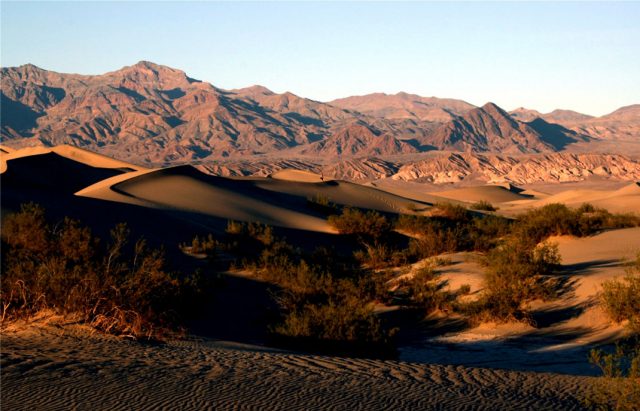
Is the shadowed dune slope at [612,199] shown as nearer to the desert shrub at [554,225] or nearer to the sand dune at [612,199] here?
the sand dune at [612,199]

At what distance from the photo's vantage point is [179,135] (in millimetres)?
190375

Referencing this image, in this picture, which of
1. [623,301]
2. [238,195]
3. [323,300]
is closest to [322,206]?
[238,195]

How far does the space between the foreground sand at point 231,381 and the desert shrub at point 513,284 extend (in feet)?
17.4

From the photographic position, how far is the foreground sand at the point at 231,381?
8102 millimetres

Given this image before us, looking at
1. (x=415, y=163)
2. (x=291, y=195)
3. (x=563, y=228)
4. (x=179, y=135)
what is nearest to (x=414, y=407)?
(x=563, y=228)

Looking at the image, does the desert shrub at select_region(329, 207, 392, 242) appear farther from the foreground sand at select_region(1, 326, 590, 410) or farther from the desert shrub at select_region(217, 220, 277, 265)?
the foreground sand at select_region(1, 326, 590, 410)

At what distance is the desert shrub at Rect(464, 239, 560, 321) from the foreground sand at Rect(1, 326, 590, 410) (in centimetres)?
531

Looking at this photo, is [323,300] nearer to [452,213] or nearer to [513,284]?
[513,284]

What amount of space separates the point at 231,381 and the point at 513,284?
923cm

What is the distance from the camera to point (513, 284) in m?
16.4

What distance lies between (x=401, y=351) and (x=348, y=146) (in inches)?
6337

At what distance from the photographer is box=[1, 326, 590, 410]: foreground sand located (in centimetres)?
810

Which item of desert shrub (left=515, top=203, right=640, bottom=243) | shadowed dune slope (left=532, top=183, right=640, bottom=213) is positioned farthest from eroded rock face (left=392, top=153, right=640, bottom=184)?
desert shrub (left=515, top=203, right=640, bottom=243)

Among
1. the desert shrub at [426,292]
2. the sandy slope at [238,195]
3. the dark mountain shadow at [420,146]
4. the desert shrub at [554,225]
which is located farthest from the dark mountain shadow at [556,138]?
the desert shrub at [426,292]
